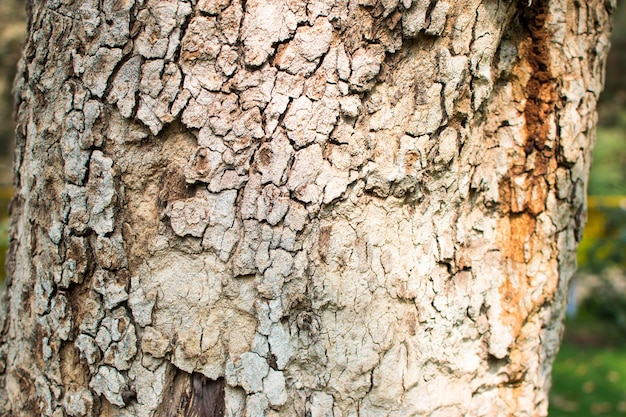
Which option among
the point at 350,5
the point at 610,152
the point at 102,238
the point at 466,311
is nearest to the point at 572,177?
Answer: the point at 466,311

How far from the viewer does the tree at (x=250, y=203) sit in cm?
119

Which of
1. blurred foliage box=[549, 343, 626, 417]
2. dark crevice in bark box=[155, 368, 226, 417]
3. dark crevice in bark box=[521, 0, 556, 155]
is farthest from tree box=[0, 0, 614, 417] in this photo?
blurred foliage box=[549, 343, 626, 417]

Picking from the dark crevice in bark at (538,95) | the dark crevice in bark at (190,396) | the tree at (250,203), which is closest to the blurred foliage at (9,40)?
the tree at (250,203)

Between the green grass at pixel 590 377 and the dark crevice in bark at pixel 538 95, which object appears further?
the green grass at pixel 590 377

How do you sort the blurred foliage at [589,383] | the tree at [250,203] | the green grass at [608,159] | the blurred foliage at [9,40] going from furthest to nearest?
the blurred foliage at [9,40] → the green grass at [608,159] → the blurred foliage at [589,383] → the tree at [250,203]

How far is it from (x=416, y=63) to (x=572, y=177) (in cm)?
62

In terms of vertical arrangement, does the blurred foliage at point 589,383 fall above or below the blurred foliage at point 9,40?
below

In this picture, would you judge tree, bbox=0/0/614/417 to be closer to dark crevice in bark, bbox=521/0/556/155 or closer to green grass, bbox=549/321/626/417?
dark crevice in bark, bbox=521/0/556/155

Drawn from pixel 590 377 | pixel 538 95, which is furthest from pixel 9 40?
pixel 538 95

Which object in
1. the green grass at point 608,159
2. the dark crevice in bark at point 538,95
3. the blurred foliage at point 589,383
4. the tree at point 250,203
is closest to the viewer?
the tree at point 250,203

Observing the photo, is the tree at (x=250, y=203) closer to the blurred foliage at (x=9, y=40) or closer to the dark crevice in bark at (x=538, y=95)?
the dark crevice in bark at (x=538, y=95)

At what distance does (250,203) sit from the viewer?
1.20m

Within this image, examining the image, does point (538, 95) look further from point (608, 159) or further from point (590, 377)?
point (608, 159)

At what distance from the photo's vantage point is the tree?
1191 mm
